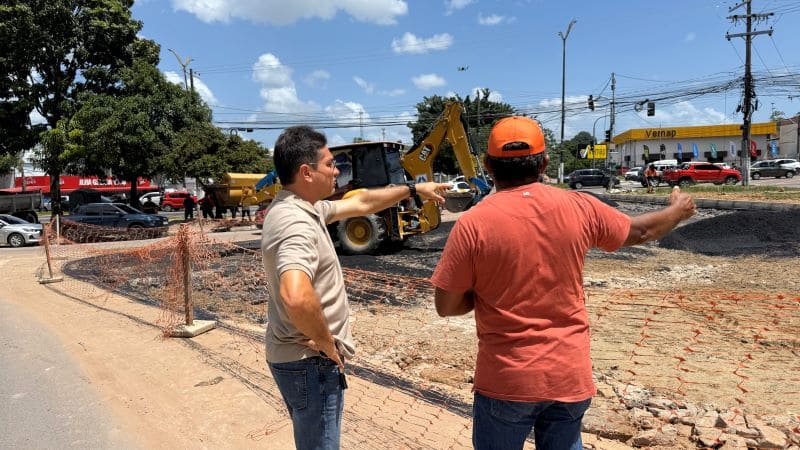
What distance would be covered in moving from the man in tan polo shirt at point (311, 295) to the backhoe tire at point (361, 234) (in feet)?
31.4

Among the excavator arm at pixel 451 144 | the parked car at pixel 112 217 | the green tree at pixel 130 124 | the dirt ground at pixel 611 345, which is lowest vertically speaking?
the dirt ground at pixel 611 345

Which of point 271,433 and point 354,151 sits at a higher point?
point 354,151

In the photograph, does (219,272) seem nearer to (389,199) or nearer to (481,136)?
(389,199)

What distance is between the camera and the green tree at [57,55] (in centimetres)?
2162

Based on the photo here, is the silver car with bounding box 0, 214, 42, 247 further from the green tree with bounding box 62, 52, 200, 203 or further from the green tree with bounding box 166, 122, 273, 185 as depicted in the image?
the green tree with bounding box 166, 122, 273, 185

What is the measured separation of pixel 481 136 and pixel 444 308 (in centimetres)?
4740

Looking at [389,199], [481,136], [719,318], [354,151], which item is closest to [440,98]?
[481,136]

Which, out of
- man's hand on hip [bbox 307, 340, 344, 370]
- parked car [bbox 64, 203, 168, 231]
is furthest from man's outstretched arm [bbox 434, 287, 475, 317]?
parked car [bbox 64, 203, 168, 231]

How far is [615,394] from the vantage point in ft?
14.1

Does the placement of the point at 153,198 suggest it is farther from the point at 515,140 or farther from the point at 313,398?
the point at 515,140

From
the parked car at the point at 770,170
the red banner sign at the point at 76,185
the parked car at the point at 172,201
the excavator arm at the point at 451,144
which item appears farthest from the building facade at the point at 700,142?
the excavator arm at the point at 451,144

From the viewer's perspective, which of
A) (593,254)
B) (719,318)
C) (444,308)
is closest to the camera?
(444,308)

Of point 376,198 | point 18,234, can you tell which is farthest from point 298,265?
point 18,234

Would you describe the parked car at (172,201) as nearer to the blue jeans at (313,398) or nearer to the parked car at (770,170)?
the blue jeans at (313,398)
